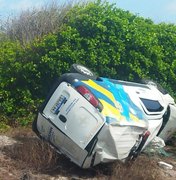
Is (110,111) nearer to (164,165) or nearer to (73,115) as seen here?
(73,115)

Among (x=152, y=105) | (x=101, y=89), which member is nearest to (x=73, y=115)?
(x=101, y=89)

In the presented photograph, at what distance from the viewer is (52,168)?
6750 mm

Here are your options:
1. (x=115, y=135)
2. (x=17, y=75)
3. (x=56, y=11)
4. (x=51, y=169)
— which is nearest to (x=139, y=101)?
(x=115, y=135)

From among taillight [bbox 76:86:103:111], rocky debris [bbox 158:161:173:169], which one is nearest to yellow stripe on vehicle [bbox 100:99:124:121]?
taillight [bbox 76:86:103:111]

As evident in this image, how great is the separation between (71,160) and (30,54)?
3.85 meters

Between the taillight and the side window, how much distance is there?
0.96 meters

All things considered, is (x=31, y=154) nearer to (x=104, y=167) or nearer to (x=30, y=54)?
(x=104, y=167)

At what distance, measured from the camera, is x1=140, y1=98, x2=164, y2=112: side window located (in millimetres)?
7164

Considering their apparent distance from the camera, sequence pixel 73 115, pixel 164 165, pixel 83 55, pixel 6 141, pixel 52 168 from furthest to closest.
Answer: pixel 83 55, pixel 6 141, pixel 164 165, pixel 52 168, pixel 73 115

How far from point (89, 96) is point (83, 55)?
3320 millimetres

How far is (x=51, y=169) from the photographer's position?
6.73 metres

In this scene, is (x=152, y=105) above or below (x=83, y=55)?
above

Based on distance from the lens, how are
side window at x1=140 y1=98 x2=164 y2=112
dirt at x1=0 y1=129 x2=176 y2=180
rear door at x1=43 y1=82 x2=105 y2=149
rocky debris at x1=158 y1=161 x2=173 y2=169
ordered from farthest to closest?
1. rocky debris at x1=158 y1=161 x2=173 y2=169
2. side window at x1=140 y1=98 x2=164 y2=112
3. dirt at x1=0 y1=129 x2=176 y2=180
4. rear door at x1=43 y1=82 x2=105 y2=149

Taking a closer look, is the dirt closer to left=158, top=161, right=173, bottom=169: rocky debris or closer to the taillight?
left=158, top=161, right=173, bottom=169: rocky debris
